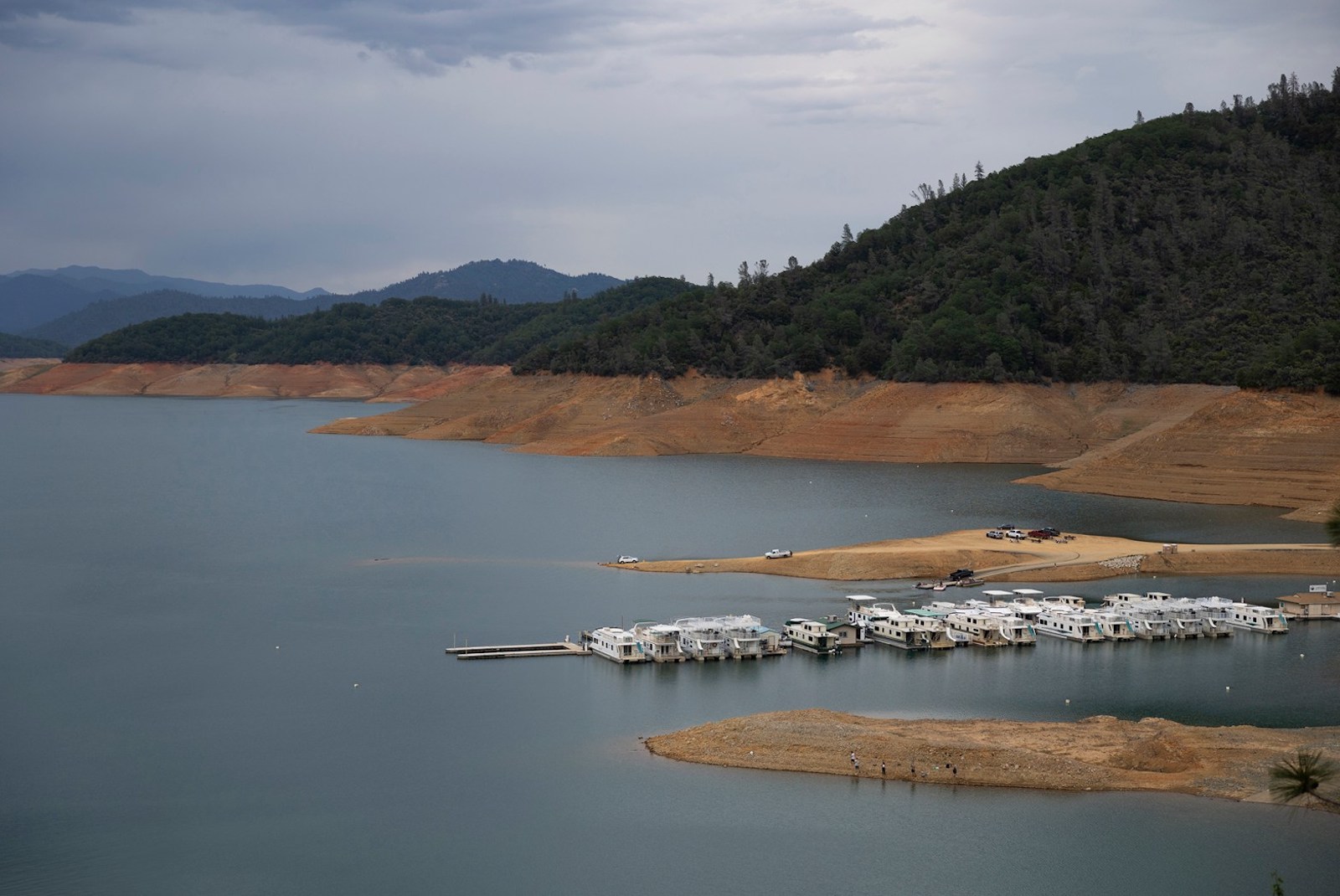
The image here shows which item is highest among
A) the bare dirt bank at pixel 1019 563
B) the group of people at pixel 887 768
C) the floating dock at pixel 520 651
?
the bare dirt bank at pixel 1019 563

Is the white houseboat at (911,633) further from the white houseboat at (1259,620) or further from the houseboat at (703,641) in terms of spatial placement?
the white houseboat at (1259,620)

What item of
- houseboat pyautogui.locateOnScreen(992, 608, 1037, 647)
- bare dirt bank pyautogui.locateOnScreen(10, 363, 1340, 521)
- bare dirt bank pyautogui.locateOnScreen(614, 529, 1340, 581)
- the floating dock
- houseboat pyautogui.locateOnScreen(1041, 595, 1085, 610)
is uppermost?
bare dirt bank pyautogui.locateOnScreen(10, 363, 1340, 521)

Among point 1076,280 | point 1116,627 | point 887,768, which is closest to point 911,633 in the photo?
point 1116,627

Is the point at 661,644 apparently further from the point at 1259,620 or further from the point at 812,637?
the point at 1259,620

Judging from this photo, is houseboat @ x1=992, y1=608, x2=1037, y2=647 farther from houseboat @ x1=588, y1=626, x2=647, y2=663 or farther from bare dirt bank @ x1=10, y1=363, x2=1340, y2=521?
bare dirt bank @ x1=10, y1=363, x2=1340, y2=521

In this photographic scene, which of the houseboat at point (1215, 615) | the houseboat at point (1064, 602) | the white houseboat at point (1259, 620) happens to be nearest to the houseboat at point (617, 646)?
the houseboat at point (1064, 602)

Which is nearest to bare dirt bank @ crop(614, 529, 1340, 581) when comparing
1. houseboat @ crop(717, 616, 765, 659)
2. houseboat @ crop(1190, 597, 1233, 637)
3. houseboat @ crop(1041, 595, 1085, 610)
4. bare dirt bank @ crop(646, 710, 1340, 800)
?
houseboat @ crop(1041, 595, 1085, 610)
